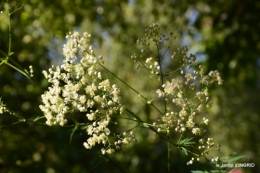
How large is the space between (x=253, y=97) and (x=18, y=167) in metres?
11.6

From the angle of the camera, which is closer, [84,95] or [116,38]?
[84,95]

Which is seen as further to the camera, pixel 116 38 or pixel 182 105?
pixel 116 38

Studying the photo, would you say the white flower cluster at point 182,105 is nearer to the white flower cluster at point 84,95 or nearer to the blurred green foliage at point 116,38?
the white flower cluster at point 84,95

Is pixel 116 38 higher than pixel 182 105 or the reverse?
higher

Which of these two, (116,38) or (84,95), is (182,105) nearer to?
(84,95)

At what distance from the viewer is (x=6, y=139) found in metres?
3.25

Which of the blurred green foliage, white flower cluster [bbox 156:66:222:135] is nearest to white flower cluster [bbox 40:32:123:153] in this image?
white flower cluster [bbox 156:66:222:135]

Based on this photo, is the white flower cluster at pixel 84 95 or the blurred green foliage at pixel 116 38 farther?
the blurred green foliage at pixel 116 38

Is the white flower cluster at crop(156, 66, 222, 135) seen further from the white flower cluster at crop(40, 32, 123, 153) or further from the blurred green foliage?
the blurred green foliage

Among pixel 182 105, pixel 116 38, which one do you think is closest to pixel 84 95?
pixel 182 105

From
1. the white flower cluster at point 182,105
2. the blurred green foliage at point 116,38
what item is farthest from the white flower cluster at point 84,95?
the blurred green foliage at point 116,38

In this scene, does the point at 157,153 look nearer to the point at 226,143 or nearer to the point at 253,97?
the point at 226,143

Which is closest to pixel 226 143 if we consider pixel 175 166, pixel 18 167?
pixel 175 166

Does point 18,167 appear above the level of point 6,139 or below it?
below
